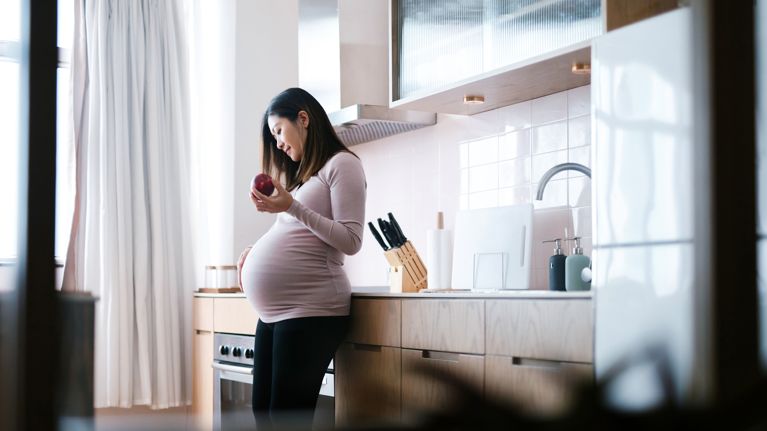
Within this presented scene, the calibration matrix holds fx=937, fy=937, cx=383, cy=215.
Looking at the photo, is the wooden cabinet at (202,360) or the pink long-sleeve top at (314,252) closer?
the pink long-sleeve top at (314,252)

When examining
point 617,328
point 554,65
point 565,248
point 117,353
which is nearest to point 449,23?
point 554,65

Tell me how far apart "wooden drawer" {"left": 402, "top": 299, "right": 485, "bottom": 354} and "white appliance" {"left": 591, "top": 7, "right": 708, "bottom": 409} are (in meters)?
0.49

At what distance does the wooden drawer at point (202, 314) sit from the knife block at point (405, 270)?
105 cm

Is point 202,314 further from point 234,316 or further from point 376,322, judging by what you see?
point 376,322

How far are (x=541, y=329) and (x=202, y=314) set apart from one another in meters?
2.18

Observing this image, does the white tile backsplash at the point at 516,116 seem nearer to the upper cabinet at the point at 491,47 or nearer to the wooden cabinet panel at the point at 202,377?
the upper cabinet at the point at 491,47

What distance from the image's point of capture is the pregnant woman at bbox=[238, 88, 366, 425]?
8.78 feet

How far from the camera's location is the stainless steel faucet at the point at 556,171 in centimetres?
292

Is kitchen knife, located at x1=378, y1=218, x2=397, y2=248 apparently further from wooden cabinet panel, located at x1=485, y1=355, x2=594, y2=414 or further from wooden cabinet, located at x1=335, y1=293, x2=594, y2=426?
wooden cabinet panel, located at x1=485, y1=355, x2=594, y2=414

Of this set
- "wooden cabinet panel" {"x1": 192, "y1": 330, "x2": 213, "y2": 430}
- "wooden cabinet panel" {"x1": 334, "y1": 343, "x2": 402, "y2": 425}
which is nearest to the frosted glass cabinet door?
"wooden cabinet panel" {"x1": 334, "y1": 343, "x2": 402, "y2": 425}

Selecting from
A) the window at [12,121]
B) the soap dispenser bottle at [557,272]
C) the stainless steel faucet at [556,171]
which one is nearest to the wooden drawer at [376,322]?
the soap dispenser bottle at [557,272]

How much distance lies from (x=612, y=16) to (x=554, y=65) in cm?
36

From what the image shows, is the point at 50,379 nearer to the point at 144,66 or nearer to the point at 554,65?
the point at 554,65

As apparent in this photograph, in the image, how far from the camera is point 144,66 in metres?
4.30
